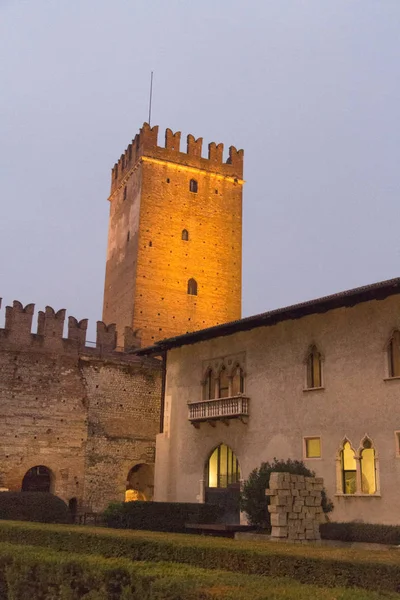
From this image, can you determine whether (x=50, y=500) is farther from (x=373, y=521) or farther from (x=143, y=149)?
(x=143, y=149)

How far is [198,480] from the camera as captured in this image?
23766 millimetres

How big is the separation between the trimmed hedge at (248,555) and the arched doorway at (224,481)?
1085 centimetres

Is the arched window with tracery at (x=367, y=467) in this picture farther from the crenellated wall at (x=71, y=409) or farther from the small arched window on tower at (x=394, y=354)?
the crenellated wall at (x=71, y=409)

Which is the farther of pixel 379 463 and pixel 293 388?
pixel 293 388

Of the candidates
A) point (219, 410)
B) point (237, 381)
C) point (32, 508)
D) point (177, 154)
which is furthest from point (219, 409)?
point (177, 154)

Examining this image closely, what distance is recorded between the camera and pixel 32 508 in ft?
69.3

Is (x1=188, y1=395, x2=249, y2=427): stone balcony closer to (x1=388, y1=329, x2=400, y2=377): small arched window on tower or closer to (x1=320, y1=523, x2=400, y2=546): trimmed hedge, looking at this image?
Result: (x1=320, y1=523, x2=400, y2=546): trimmed hedge

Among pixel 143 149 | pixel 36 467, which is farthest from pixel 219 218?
pixel 36 467

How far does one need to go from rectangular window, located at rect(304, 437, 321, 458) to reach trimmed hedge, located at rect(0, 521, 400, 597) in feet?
31.2

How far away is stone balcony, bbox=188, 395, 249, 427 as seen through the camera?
22.3 meters

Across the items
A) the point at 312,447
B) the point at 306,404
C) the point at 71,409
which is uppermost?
the point at 71,409

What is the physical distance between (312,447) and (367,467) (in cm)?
205

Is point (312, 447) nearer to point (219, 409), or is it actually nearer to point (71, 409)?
point (219, 409)

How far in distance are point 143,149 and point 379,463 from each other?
27.8 metres
